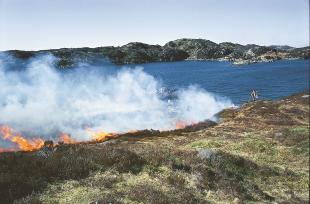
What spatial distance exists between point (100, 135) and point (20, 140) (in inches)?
358

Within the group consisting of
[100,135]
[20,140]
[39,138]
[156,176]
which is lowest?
[100,135]

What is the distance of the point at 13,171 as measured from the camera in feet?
57.4

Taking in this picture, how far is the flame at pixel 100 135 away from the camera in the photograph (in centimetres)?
4096

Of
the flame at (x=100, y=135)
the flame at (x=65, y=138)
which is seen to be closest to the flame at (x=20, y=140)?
the flame at (x=65, y=138)

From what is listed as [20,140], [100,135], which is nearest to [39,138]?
[20,140]

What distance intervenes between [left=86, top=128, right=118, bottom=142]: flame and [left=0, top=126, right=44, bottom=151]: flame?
615 centimetres

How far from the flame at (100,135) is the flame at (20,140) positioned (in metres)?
6.15

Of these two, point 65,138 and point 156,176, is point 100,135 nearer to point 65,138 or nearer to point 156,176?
point 65,138

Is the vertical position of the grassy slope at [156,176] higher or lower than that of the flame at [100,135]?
higher

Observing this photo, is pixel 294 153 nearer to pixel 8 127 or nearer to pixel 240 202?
pixel 240 202

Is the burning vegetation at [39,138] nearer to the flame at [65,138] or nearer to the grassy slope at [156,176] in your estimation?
the flame at [65,138]

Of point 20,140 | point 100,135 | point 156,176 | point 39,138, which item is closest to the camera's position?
point 156,176

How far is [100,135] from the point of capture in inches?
1727

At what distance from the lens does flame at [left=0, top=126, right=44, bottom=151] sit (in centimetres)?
3835
